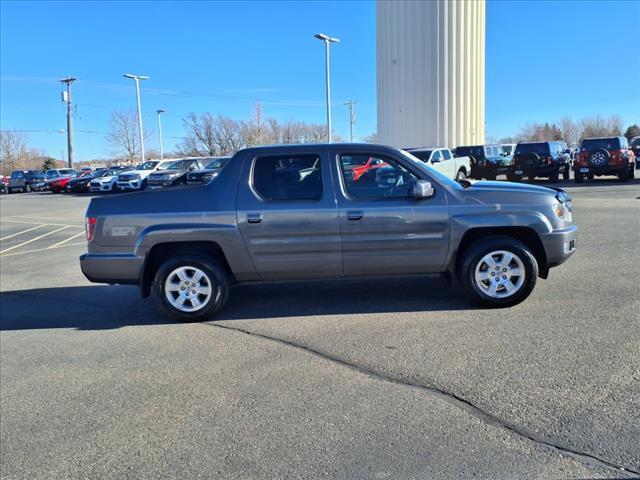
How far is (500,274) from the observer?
560cm

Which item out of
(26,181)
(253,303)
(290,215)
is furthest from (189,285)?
(26,181)

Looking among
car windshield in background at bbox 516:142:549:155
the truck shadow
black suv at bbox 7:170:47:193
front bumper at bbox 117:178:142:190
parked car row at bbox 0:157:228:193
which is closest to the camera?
the truck shadow

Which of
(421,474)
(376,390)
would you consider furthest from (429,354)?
(421,474)

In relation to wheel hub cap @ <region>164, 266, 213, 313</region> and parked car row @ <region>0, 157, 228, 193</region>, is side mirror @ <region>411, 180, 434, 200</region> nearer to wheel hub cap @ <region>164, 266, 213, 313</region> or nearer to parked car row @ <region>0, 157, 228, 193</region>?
wheel hub cap @ <region>164, 266, 213, 313</region>

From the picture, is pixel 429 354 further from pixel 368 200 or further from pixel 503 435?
pixel 368 200

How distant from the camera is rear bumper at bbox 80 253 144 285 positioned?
5.63 meters

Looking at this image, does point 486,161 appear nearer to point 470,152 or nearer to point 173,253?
point 470,152

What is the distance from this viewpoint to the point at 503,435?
320cm

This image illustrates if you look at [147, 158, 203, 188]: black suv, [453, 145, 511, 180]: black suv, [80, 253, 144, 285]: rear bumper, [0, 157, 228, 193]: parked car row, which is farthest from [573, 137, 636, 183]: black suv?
[80, 253, 144, 285]: rear bumper

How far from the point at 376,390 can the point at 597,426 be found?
1.42 m

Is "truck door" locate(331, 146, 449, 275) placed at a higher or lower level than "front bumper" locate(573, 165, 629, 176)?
lower

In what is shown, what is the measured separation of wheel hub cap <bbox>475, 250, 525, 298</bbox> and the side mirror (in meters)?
0.90

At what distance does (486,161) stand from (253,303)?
70.3 ft

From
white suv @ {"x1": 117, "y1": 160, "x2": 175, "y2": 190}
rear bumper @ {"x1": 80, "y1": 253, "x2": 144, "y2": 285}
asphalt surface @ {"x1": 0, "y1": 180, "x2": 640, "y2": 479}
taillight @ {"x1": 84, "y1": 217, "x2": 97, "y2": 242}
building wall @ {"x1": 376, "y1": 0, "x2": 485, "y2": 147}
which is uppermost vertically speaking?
building wall @ {"x1": 376, "y1": 0, "x2": 485, "y2": 147}
